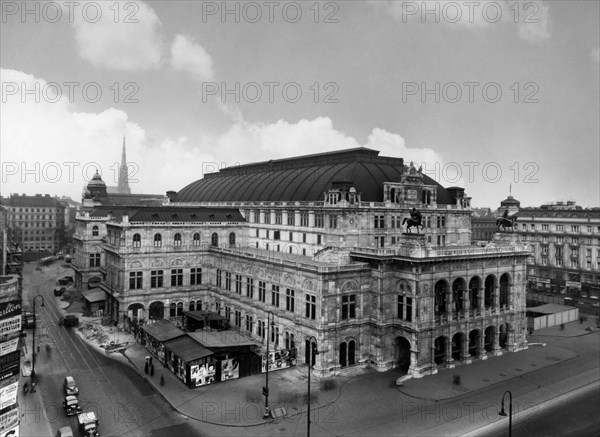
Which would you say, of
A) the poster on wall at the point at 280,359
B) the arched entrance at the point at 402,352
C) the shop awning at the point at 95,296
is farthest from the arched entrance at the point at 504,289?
the shop awning at the point at 95,296

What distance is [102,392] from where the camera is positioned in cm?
4619

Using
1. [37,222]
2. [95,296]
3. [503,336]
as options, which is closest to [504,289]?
[503,336]

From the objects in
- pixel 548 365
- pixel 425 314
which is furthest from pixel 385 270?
pixel 548 365

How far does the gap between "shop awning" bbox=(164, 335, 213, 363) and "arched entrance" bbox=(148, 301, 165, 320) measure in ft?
64.5

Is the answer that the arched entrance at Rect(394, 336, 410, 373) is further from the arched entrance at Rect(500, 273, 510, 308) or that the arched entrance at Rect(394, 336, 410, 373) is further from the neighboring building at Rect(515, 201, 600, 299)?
the neighboring building at Rect(515, 201, 600, 299)

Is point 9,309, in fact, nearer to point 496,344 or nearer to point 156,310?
point 156,310

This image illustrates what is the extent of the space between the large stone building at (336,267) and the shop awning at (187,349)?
9269 millimetres

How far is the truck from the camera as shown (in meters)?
37.0

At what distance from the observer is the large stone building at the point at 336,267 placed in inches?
2094

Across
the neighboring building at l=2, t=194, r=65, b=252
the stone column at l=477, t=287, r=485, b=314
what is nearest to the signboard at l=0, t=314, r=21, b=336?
the stone column at l=477, t=287, r=485, b=314

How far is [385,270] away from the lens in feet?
178

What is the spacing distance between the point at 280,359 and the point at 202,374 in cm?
933

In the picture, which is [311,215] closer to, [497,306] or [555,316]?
[497,306]

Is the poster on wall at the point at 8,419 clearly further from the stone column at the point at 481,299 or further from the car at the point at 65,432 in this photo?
the stone column at the point at 481,299
